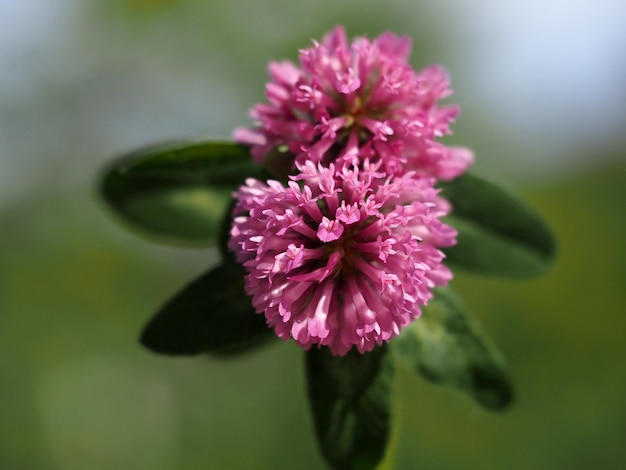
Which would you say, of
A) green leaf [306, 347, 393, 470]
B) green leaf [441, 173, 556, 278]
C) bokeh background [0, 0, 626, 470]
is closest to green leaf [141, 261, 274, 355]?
green leaf [306, 347, 393, 470]

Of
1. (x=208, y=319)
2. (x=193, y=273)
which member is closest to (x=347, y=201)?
(x=208, y=319)

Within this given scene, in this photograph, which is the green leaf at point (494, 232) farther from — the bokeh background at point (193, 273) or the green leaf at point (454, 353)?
the bokeh background at point (193, 273)

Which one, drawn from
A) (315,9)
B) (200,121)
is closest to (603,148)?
(315,9)

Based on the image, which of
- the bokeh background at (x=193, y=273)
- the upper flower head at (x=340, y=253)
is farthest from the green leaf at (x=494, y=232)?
the bokeh background at (x=193, y=273)

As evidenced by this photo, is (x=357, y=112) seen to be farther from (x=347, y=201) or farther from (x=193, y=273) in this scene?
(x=193, y=273)

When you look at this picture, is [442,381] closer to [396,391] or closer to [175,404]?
[396,391]
